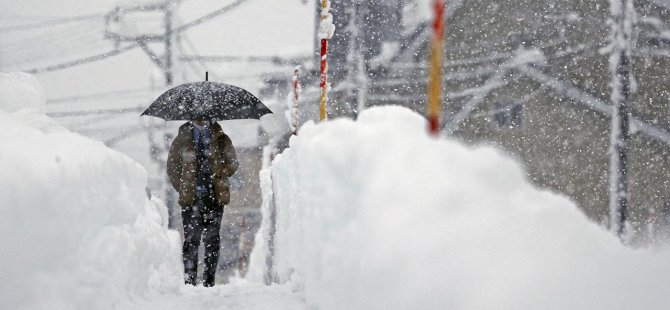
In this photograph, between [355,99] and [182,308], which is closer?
[182,308]

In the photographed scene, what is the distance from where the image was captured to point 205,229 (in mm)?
6262

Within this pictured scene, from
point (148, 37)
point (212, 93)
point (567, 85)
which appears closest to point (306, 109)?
point (148, 37)

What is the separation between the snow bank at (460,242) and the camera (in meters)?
2.18

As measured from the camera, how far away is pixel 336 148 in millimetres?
3527

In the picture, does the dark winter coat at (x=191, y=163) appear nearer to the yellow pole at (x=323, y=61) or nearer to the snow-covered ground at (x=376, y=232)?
the yellow pole at (x=323, y=61)

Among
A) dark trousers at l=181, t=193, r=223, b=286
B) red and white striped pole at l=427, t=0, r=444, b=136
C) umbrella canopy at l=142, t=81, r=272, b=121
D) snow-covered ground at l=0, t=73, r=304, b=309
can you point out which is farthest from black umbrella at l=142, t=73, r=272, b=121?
red and white striped pole at l=427, t=0, r=444, b=136

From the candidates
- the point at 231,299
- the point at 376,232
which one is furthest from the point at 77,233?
the point at 231,299

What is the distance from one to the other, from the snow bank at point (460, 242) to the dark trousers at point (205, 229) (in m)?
3.05

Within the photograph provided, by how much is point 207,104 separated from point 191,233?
1241 mm

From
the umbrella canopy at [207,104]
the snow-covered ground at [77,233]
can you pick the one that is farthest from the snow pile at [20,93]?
the umbrella canopy at [207,104]

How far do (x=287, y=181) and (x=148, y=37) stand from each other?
13.0 m

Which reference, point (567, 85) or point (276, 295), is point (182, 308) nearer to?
point (276, 295)

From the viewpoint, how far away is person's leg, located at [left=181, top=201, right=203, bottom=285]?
6.19 meters

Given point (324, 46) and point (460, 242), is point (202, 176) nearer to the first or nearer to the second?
point (324, 46)
